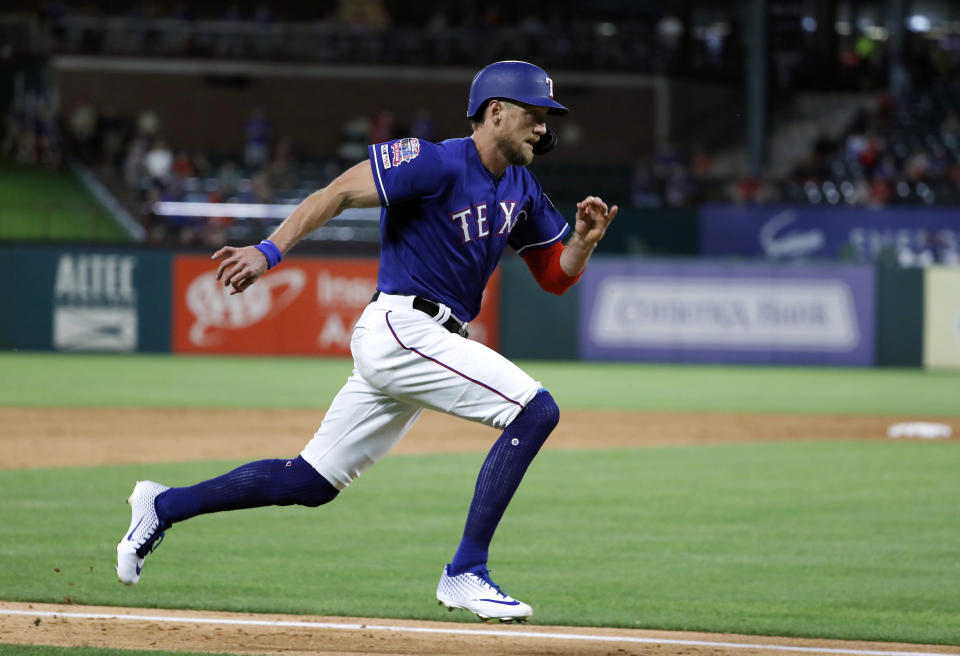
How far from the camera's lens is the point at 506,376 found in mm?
5199

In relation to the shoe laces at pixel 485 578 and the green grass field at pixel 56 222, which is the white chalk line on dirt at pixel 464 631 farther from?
the green grass field at pixel 56 222

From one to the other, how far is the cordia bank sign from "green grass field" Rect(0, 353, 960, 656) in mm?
8974

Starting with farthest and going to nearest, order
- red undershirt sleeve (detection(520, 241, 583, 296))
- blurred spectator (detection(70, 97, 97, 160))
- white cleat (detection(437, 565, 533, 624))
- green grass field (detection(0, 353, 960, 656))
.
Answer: blurred spectator (detection(70, 97, 97, 160)) → green grass field (detection(0, 353, 960, 656)) → red undershirt sleeve (detection(520, 241, 583, 296)) → white cleat (detection(437, 565, 533, 624))

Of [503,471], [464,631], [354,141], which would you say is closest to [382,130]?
[354,141]

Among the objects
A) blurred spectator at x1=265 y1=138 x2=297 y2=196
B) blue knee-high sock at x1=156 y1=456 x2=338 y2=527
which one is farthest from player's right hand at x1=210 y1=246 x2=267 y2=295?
blurred spectator at x1=265 y1=138 x2=297 y2=196

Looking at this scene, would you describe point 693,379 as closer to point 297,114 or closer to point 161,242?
point 161,242

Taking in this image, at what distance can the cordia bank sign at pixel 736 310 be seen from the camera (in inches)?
899

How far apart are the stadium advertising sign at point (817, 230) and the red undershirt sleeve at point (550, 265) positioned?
72.0 feet

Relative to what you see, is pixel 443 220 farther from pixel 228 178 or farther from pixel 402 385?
pixel 228 178

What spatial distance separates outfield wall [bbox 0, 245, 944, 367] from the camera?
22.9 metres

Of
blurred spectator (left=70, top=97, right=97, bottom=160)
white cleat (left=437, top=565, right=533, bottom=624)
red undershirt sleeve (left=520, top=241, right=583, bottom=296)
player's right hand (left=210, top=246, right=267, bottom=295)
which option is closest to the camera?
player's right hand (left=210, top=246, right=267, bottom=295)

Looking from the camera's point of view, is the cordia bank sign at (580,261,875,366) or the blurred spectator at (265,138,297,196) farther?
the blurred spectator at (265,138,297,196)

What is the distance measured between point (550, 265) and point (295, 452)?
260 inches

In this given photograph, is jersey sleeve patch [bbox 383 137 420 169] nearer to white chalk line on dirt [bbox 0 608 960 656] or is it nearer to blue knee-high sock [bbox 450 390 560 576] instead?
blue knee-high sock [bbox 450 390 560 576]
